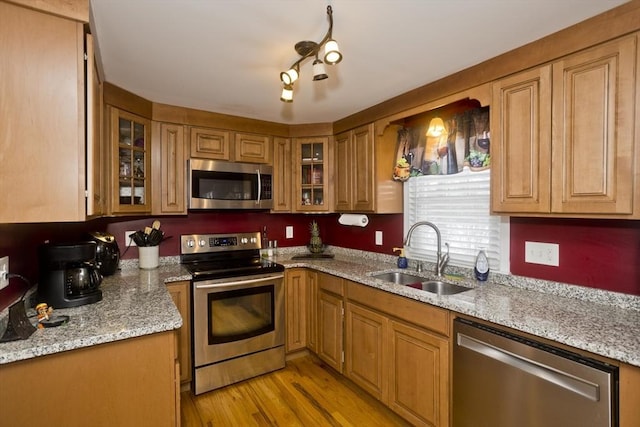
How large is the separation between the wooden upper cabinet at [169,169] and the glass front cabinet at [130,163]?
61 mm

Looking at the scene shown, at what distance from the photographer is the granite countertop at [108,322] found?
47.0 inches

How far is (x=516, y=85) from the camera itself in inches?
69.2

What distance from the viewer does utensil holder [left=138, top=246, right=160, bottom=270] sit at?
8.82 feet

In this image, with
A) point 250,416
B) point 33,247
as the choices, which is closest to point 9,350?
point 33,247

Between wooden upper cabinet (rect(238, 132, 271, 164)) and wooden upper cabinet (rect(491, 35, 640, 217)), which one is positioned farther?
wooden upper cabinet (rect(238, 132, 271, 164))

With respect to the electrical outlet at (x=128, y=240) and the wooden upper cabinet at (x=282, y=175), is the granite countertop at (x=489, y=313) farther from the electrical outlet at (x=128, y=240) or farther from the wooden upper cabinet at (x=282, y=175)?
the wooden upper cabinet at (x=282, y=175)

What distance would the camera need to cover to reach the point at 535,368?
4.57ft

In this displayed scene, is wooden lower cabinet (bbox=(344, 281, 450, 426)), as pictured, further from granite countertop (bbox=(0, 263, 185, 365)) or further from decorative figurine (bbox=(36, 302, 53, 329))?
decorative figurine (bbox=(36, 302, 53, 329))

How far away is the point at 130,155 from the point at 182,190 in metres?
0.48

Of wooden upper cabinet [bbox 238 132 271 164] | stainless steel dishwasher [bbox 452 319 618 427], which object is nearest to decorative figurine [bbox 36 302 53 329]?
wooden upper cabinet [bbox 238 132 271 164]

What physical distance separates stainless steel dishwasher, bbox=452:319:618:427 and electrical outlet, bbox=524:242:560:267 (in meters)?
0.64

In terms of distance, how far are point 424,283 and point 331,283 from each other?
30.1 inches

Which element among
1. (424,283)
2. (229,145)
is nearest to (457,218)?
(424,283)

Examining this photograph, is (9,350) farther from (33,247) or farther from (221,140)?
(221,140)
